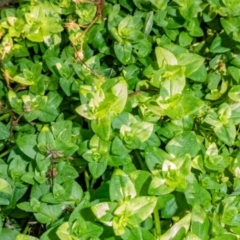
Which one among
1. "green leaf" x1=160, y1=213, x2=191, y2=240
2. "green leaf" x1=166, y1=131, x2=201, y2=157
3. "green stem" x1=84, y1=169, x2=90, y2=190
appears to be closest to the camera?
"green leaf" x1=160, y1=213, x2=191, y2=240

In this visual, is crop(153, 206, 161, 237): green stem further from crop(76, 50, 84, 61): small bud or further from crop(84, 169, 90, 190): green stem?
crop(76, 50, 84, 61): small bud

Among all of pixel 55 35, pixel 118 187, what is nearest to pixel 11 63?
pixel 55 35

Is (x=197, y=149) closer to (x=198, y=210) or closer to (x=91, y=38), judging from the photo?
(x=198, y=210)

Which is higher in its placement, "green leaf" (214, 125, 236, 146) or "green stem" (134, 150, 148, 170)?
"green leaf" (214, 125, 236, 146)

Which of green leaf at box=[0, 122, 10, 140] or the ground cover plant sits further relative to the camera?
green leaf at box=[0, 122, 10, 140]

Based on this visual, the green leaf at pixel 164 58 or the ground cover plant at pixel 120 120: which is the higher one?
the green leaf at pixel 164 58

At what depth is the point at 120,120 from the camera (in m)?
1.10

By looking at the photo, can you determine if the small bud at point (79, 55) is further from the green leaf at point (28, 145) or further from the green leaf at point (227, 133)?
the green leaf at point (227, 133)

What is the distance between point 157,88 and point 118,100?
0.42 feet

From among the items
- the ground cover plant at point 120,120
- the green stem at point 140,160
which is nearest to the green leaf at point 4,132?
the ground cover plant at point 120,120

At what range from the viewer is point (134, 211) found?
936 millimetres

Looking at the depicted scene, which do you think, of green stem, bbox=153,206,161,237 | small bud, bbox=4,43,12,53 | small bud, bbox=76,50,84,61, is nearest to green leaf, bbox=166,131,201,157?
green stem, bbox=153,206,161,237

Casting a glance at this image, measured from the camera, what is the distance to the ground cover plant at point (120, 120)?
1.00m

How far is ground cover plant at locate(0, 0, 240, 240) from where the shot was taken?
100 cm
